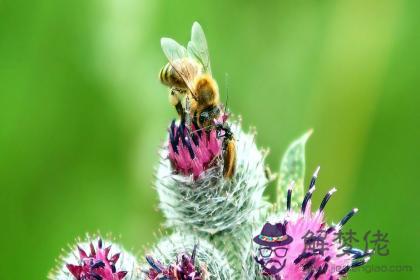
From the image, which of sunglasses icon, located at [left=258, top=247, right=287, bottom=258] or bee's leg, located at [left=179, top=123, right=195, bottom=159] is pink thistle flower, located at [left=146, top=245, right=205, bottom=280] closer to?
sunglasses icon, located at [left=258, top=247, right=287, bottom=258]

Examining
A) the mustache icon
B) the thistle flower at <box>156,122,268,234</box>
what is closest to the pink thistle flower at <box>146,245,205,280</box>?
the mustache icon

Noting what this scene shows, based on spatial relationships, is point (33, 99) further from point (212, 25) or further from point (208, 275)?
point (208, 275)

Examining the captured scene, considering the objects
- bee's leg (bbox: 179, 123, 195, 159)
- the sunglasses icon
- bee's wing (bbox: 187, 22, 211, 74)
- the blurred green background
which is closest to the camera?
the sunglasses icon

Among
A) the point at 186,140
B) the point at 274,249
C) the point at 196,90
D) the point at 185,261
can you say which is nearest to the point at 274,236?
the point at 274,249

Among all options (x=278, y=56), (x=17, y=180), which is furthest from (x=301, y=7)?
(x=17, y=180)

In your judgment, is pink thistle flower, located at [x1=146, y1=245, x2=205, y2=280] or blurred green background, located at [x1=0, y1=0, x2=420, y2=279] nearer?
pink thistle flower, located at [x1=146, y1=245, x2=205, y2=280]

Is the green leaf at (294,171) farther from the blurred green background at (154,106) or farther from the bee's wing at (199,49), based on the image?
the blurred green background at (154,106)

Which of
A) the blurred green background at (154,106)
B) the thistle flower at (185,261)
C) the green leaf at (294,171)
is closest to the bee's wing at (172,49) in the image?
A: the green leaf at (294,171)
